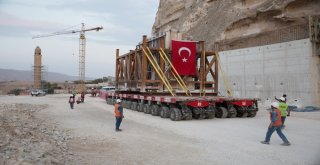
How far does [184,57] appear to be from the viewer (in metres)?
19.5

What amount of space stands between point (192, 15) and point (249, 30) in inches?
679

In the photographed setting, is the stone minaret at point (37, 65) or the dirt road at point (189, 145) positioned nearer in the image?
the dirt road at point (189, 145)

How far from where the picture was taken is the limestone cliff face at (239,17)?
29.5 m

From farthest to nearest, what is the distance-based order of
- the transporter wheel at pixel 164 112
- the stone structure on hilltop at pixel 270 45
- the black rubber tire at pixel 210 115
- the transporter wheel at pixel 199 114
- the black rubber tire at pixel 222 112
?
the stone structure on hilltop at pixel 270 45 < the black rubber tire at pixel 222 112 < the transporter wheel at pixel 164 112 < the black rubber tire at pixel 210 115 < the transporter wheel at pixel 199 114

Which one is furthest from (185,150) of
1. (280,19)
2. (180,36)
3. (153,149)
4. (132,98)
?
(280,19)

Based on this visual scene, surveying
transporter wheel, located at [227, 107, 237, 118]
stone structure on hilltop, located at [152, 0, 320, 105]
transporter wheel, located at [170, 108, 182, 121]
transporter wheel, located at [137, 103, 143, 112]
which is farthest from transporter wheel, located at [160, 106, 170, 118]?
stone structure on hilltop, located at [152, 0, 320, 105]

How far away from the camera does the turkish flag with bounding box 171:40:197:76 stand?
1925 centimetres

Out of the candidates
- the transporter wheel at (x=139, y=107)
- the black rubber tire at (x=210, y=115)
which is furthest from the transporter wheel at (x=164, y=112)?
the transporter wheel at (x=139, y=107)

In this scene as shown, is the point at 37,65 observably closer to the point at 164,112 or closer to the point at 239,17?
the point at 239,17

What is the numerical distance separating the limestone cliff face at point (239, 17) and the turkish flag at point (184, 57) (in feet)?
8.48

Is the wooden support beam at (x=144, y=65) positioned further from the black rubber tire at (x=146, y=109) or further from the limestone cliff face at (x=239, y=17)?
the limestone cliff face at (x=239, y=17)

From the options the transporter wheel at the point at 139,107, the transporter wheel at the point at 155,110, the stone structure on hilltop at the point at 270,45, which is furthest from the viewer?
the stone structure on hilltop at the point at 270,45

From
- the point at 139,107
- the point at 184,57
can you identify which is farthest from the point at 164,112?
the point at 139,107

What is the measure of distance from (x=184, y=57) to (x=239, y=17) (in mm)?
18993
